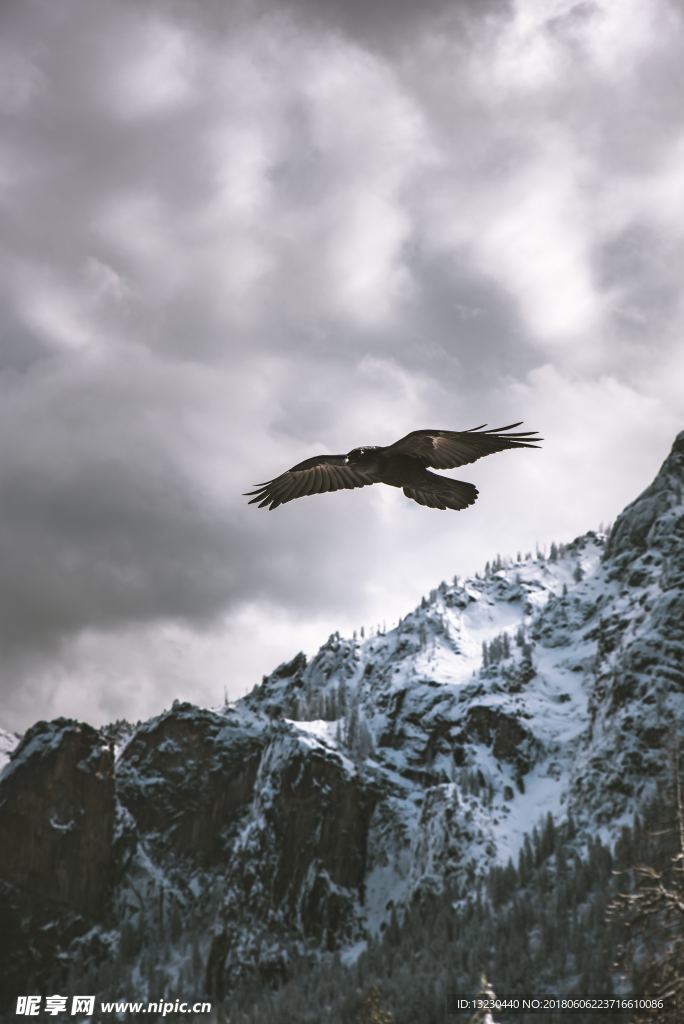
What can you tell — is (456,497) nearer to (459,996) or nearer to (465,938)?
(459,996)

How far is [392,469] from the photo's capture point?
642 inches

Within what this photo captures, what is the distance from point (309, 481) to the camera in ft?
58.4

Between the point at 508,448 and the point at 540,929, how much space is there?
17931cm

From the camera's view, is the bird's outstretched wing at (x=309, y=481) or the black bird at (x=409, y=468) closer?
the black bird at (x=409, y=468)

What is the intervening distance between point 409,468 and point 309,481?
7.34ft

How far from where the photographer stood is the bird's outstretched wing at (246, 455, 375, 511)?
17547 millimetres

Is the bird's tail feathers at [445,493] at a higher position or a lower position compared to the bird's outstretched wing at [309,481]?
lower

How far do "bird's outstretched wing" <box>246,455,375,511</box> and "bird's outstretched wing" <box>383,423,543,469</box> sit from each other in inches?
51.5

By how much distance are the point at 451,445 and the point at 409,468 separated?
3.21ft

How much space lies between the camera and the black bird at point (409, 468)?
14.9 metres

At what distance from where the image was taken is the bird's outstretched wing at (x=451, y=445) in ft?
47.5

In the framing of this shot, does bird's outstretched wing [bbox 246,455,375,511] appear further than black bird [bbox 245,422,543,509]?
Yes

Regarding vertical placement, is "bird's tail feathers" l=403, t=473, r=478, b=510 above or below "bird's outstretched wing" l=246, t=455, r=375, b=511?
below

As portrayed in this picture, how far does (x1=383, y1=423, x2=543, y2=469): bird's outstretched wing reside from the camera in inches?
570
